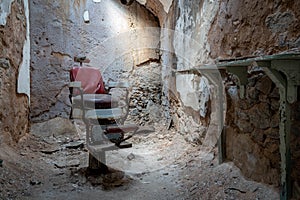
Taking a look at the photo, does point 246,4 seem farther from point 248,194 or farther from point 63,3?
point 63,3

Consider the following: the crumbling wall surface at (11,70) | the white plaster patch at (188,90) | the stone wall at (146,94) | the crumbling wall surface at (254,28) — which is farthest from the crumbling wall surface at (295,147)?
the stone wall at (146,94)

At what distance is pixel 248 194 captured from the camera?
1.77 m

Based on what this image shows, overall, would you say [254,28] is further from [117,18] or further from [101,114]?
[117,18]

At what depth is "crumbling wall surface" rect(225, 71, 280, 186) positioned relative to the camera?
168 centimetres

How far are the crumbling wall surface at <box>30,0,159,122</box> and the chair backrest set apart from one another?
1.14 metres

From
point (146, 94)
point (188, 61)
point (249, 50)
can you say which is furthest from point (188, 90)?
point (146, 94)

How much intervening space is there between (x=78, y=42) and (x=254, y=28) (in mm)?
3059

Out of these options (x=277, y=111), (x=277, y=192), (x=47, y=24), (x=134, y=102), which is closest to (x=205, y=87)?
(x=277, y=111)

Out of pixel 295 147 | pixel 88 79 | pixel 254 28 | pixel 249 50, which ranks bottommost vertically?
pixel 295 147

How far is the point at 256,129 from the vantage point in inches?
73.0

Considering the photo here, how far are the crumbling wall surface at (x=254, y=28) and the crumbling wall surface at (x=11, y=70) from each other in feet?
6.81

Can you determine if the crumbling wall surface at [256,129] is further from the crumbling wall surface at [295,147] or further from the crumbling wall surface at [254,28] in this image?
the crumbling wall surface at [254,28]

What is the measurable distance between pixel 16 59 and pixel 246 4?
2.59 meters

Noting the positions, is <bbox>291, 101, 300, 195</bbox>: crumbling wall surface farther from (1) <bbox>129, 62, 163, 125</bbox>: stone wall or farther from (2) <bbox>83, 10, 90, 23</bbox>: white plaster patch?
(2) <bbox>83, 10, 90, 23</bbox>: white plaster patch
